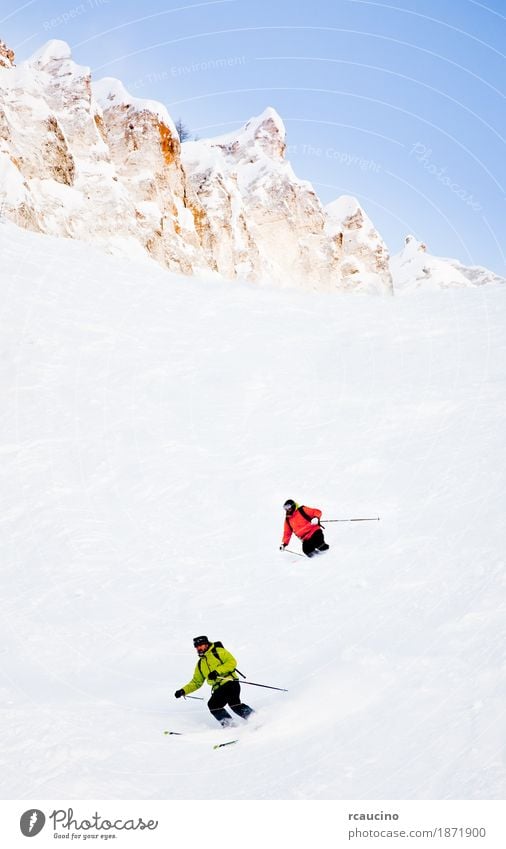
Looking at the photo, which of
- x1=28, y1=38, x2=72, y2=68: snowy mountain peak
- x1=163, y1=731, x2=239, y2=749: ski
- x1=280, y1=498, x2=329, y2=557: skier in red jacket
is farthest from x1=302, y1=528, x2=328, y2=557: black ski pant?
x1=28, y1=38, x2=72, y2=68: snowy mountain peak

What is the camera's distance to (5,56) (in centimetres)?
5912

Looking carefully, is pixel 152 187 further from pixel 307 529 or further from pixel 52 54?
pixel 307 529

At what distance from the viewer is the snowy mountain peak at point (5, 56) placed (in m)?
57.7

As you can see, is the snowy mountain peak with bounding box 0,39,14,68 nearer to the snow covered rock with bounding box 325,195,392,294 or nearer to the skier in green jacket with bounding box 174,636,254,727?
the snow covered rock with bounding box 325,195,392,294

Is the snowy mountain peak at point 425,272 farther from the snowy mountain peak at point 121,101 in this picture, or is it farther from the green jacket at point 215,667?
the green jacket at point 215,667

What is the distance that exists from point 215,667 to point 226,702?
0.36 metres

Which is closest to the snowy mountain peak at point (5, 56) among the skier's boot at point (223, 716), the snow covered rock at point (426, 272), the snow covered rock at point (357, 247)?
the snow covered rock at point (357, 247)

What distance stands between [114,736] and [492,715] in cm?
366

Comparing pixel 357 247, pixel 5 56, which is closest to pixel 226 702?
pixel 5 56

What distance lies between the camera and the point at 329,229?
90.1 m

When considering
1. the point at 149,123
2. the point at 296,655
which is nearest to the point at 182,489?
the point at 296,655

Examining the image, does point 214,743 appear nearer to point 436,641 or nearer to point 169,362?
point 436,641

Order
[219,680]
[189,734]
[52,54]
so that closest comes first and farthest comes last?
[189,734]
[219,680]
[52,54]

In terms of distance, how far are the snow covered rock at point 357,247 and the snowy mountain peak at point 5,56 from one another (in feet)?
147
